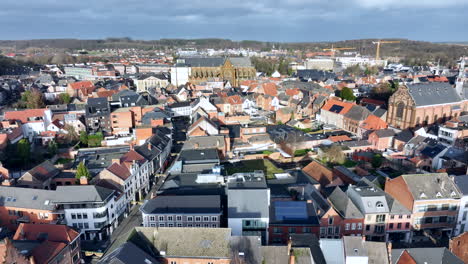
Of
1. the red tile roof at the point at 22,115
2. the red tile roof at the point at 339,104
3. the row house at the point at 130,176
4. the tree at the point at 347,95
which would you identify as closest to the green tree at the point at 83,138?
the red tile roof at the point at 22,115

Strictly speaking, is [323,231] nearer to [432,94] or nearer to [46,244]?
[46,244]

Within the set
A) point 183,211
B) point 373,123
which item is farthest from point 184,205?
point 373,123

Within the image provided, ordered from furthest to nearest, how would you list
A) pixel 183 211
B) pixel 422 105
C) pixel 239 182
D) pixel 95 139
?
1. pixel 422 105
2. pixel 95 139
3. pixel 239 182
4. pixel 183 211

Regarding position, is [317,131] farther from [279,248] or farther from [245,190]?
[279,248]

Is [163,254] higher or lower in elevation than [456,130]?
lower

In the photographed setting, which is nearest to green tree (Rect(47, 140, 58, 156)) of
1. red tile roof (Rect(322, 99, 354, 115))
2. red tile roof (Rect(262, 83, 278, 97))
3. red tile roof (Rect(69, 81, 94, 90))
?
red tile roof (Rect(69, 81, 94, 90))

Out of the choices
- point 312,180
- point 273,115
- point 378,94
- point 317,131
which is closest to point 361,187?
point 312,180
